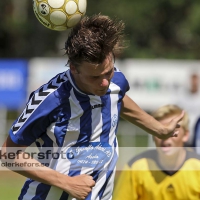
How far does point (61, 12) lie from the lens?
375cm

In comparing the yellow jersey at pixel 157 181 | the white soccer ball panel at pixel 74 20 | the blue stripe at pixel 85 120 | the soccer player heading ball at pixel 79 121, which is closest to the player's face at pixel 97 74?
the soccer player heading ball at pixel 79 121

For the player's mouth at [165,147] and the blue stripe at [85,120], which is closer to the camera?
the blue stripe at [85,120]

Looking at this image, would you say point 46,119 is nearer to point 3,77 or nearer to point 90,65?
point 90,65

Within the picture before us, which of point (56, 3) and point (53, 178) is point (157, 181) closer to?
point (53, 178)

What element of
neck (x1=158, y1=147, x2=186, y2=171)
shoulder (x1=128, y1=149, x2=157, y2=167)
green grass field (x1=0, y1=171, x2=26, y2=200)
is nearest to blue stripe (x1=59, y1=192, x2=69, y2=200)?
shoulder (x1=128, y1=149, x2=157, y2=167)

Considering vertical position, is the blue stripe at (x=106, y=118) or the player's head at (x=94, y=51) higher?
the player's head at (x=94, y=51)

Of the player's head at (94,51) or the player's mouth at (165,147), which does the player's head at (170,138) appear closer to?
the player's mouth at (165,147)

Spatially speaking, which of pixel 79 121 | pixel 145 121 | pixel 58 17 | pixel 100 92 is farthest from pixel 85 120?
pixel 58 17

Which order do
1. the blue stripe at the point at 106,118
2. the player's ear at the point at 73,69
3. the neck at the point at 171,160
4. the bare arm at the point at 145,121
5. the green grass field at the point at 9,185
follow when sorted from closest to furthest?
the player's ear at the point at 73,69
the blue stripe at the point at 106,118
the bare arm at the point at 145,121
the neck at the point at 171,160
the green grass field at the point at 9,185

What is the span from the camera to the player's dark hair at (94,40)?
3.41 meters

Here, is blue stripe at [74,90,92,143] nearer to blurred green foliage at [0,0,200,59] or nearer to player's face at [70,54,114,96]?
player's face at [70,54,114,96]

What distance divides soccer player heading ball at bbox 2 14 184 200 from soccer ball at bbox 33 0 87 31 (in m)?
0.18

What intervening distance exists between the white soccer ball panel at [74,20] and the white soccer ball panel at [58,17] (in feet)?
0.12

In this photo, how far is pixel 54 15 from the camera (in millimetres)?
3805
